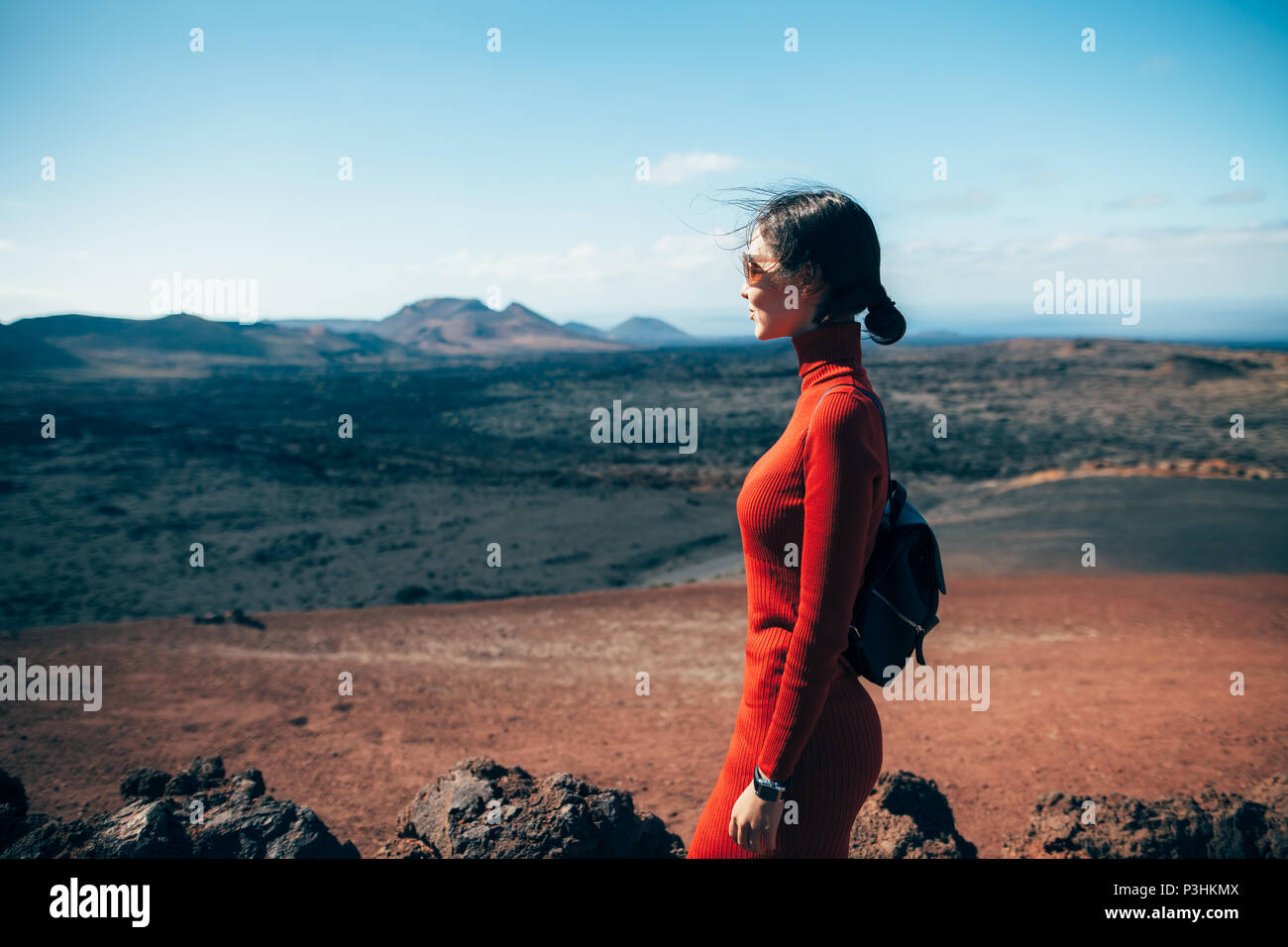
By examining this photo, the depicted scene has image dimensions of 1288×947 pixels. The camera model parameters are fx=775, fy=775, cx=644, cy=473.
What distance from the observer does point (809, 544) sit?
1.28m

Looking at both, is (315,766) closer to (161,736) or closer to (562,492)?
(161,736)

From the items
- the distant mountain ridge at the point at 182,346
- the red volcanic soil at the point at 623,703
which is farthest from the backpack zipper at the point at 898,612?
the distant mountain ridge at the point at 182,346

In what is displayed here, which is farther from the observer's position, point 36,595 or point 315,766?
point 36,595

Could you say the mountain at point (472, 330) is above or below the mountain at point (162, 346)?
above

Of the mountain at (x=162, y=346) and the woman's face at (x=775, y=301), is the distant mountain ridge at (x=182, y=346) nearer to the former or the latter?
the mountain at (x=162, y=346)

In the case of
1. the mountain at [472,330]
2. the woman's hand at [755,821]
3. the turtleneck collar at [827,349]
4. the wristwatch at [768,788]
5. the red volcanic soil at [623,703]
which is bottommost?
the red volcanic soil at [623,703]

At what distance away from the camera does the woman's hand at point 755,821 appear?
137 centimetres

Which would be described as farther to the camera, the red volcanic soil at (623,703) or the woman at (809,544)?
the red volcanic soil at (623,703)

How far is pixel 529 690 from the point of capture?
251 inches

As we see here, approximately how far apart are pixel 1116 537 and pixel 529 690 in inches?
362

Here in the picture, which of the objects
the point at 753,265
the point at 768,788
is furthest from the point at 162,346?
the point at 768,788

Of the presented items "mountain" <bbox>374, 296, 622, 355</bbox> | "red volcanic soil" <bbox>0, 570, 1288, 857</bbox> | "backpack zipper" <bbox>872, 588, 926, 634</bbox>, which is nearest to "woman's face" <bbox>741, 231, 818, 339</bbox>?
"backpack zipper" <bbox>872, 588, 926, 634</bbox>
